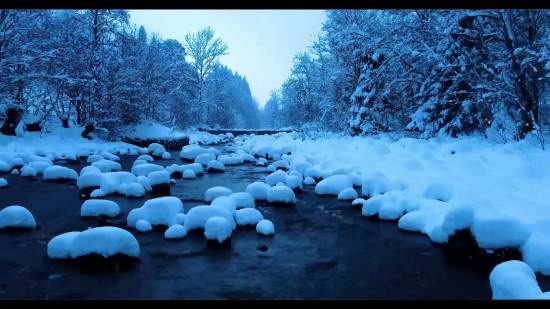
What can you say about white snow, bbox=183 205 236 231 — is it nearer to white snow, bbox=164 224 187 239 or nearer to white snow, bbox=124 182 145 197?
white snow, bbox=164 224 187 239

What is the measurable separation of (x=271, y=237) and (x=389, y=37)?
9237mm

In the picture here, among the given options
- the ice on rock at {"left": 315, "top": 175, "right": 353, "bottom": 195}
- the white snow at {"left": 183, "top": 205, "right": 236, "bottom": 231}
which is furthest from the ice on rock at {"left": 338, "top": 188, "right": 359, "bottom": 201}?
the white snow at {"left": 183, "top": 205, "right": 236, "bottom": 231}

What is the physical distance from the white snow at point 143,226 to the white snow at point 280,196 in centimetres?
240

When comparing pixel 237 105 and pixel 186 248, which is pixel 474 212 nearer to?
pixel 186 248

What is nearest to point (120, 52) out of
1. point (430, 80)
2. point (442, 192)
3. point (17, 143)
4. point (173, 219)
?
point (17, 143)

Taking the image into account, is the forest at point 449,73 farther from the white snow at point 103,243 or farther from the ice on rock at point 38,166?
the ice on rock at point 38,166

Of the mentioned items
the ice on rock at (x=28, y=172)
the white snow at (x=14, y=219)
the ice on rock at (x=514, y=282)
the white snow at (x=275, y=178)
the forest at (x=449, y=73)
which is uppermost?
the forest at (x=449, y=73)

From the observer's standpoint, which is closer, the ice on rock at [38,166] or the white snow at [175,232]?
the white snow at [175,232]

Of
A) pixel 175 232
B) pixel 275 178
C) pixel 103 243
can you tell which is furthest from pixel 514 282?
pixel 275 178

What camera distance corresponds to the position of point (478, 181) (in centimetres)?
614

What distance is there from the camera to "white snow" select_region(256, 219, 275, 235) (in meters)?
5.19

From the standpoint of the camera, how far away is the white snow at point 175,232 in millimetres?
4922

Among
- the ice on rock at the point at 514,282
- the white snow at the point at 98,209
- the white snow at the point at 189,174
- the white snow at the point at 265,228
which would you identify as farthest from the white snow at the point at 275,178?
the ice on rock at the point at 514,282

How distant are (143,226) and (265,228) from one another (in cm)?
172
